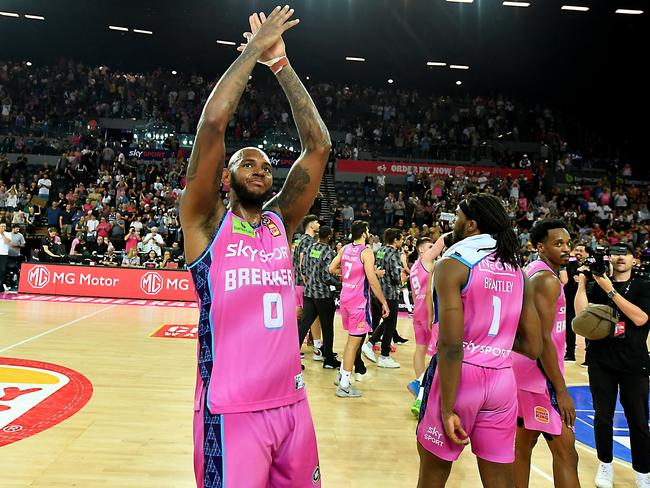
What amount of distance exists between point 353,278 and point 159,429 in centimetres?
293

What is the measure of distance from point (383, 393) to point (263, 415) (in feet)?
15.3

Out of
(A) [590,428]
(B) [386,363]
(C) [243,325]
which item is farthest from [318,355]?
(C) [243,325]

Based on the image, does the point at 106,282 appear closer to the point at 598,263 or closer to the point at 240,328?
the point at 598,263

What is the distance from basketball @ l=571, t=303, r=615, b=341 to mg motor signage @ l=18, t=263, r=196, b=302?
10.4 meters

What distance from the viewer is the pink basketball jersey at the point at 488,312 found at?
102 inches

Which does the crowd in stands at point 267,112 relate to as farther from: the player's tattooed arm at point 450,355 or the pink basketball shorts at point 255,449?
the pink basketball shorts at point 255,449

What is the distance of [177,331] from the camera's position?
369 inches

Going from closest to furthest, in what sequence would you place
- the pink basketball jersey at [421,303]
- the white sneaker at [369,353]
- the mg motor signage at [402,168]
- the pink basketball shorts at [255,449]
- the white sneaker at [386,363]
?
the pink basketball shorts at [255,449]
the pink basketball jersey at [421,303]
the white sneaker at [386,363]
the white sneaker at [369,353]
the mg motor signage at [402,168]

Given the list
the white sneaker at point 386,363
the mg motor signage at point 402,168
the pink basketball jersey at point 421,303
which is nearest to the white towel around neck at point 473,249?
the pink basketball jersey at point 421,303

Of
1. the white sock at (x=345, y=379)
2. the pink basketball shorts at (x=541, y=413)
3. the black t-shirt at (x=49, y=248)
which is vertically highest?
the pink basketball shorts at (x=541, y=413)

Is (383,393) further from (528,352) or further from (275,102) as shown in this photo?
(275,102)

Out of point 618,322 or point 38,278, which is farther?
point 38,278

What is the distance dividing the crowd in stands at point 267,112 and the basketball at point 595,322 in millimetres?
17715

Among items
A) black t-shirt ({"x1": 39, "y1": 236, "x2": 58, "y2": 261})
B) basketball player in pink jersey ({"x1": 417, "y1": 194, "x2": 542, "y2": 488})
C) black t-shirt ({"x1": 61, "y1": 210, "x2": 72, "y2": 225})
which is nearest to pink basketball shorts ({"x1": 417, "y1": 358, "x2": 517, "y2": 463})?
basketball player in pink jersey ({"x1": 417, "y1": 194, "x2": 542, "y2": 488})
